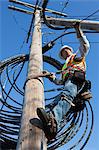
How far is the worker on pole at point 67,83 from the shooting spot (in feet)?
11.1

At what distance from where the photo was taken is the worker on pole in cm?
338

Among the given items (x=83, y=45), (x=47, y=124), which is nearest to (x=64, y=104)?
(x=47, y=124)

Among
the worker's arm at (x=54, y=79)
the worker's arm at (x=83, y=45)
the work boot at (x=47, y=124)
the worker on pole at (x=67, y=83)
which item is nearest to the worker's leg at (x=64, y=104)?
the worker on pole at (x=67, y=83)

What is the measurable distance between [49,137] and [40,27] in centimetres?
430

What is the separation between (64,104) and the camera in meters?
3.83

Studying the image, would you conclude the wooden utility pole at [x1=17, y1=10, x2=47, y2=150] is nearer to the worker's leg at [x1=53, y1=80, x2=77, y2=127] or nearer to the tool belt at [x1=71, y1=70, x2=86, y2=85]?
the worker's leg at [x1=53, y1=80, x2=77, y2=127]

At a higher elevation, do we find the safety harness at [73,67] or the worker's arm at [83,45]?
the worker's arm at [83,45]

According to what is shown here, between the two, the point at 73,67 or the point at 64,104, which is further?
the point at 73,67

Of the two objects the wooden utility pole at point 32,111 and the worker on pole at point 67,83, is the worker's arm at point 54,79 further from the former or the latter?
the wooden utility pole at point 32,111

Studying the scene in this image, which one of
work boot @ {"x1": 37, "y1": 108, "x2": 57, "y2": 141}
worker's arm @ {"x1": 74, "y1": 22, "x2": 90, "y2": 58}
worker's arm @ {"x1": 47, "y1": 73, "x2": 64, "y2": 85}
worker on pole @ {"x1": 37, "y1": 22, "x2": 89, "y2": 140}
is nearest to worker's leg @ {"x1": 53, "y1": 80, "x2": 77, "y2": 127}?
worker on pole @ {"x1": 37, "y1": 22, "x2": 89, "y2": 140}

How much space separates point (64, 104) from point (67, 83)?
1.43ft

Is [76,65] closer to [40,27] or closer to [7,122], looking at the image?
[7,122]

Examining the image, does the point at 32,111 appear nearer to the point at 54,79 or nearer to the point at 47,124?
the point at 47,124

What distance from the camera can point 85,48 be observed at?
4793mm
